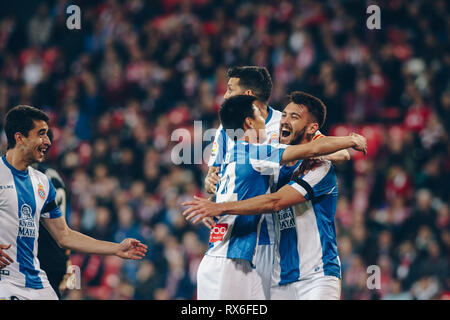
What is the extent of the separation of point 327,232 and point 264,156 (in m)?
0.76

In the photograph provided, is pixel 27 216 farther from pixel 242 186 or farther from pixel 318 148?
pixel 318 148

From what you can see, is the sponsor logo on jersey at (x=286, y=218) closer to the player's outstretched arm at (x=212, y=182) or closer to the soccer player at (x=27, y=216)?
the player's outstretched arm at (x=212, y=182)

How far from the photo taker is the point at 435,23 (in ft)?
36.0

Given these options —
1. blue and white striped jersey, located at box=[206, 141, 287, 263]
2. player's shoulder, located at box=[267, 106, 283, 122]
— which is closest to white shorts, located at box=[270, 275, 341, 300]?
blue and white striped jersey, located at box=[206, 141, 287, 263]

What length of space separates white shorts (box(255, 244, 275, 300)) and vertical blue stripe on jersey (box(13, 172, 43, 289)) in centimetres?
159

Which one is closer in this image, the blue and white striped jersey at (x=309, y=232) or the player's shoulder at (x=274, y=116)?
the blue and white striped jersey at (x=309, y=232)

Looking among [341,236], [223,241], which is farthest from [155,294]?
[223,241]

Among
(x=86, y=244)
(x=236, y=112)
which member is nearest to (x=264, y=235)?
(x=236, y=112)

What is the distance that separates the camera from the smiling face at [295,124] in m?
4.92

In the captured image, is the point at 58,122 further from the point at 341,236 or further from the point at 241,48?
the point at 341,236

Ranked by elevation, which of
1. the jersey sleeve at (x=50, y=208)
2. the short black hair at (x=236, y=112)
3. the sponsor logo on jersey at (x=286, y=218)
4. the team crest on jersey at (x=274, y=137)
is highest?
the short black hair at (x=236, y=112)

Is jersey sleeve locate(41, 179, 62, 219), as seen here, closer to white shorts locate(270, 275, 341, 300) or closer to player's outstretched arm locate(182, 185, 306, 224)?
player's outstretched arm locate(182, 185, 306, 224)

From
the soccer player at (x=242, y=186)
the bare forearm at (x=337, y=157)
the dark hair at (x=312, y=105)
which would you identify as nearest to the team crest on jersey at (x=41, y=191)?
the soccer player at (x=242, y=186)

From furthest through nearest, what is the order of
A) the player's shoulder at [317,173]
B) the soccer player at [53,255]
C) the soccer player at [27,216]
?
the soccer player at [53,255] < the player's shoulder at [317,173] < the soccer player at [27,216]
